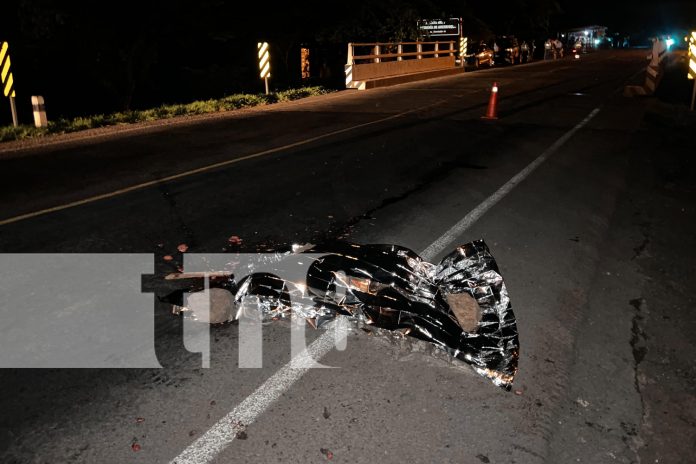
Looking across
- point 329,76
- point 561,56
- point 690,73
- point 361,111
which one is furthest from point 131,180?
point 561,56

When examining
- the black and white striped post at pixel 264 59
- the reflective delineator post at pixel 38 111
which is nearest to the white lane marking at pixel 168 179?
the reflective delineator post at pixel 38 111

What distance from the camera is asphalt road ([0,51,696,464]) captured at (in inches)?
120

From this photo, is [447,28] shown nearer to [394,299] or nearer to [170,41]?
[170,41]

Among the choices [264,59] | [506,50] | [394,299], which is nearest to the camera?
[394,299]

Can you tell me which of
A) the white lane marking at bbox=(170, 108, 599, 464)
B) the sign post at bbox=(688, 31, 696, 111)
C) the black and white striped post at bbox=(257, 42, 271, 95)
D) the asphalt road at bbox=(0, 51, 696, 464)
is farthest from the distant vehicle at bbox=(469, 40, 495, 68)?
the white lane marking at bbox=(170, 108, 599, 464)

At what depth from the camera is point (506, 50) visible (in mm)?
42781

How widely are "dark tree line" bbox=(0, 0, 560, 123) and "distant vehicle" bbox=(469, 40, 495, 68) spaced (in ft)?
19.0

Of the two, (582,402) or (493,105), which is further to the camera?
(493,105)

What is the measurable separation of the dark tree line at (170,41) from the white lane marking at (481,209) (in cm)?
1155

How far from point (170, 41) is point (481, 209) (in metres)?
16.2

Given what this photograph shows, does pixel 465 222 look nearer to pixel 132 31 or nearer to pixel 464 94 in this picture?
pixel 132 31

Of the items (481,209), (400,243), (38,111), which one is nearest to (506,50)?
(38,111)

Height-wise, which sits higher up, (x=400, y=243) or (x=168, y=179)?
(x=168, y=179)

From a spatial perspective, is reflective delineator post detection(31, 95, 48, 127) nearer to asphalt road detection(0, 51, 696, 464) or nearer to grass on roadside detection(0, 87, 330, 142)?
grass on roadside detection(0, 87, 330, 142)
